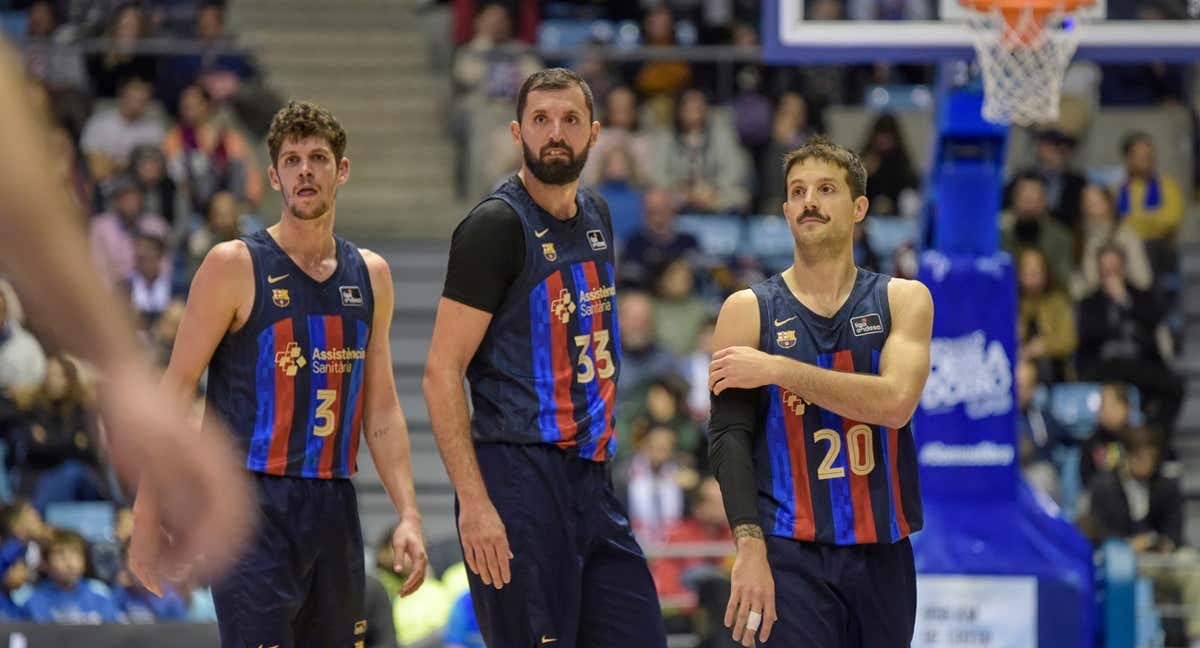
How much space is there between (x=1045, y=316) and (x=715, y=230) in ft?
9.14

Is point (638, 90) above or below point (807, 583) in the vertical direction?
above

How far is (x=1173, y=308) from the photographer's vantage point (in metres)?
14.0

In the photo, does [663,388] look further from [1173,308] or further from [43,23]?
[43,23]

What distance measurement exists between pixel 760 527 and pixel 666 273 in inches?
312

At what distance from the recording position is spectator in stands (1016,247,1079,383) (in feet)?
43.1

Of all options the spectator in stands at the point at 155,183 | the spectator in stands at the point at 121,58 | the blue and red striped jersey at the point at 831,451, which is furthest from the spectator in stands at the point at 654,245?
the blue and red striped jersey at the point at 831,451

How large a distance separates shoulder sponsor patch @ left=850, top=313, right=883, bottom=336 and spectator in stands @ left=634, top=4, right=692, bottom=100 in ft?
33.3

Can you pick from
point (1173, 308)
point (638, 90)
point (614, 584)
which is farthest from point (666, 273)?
point (614, 584)

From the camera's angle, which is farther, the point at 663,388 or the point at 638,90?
the point at 638,90

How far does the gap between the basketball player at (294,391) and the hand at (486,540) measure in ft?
0.80

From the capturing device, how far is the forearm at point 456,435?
5719 mm

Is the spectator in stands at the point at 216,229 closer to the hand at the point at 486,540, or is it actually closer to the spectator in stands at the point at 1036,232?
the spectator in stands at the point at 1036,232

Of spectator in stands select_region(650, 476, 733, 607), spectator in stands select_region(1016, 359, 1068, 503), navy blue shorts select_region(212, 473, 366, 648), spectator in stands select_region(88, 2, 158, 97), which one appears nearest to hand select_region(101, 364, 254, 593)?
navy blue shorts select_region(212, 473, 366, 648)

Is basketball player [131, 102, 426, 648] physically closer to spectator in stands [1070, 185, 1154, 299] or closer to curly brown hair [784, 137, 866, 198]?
curly brown hair [784, 137, 866, 198]
